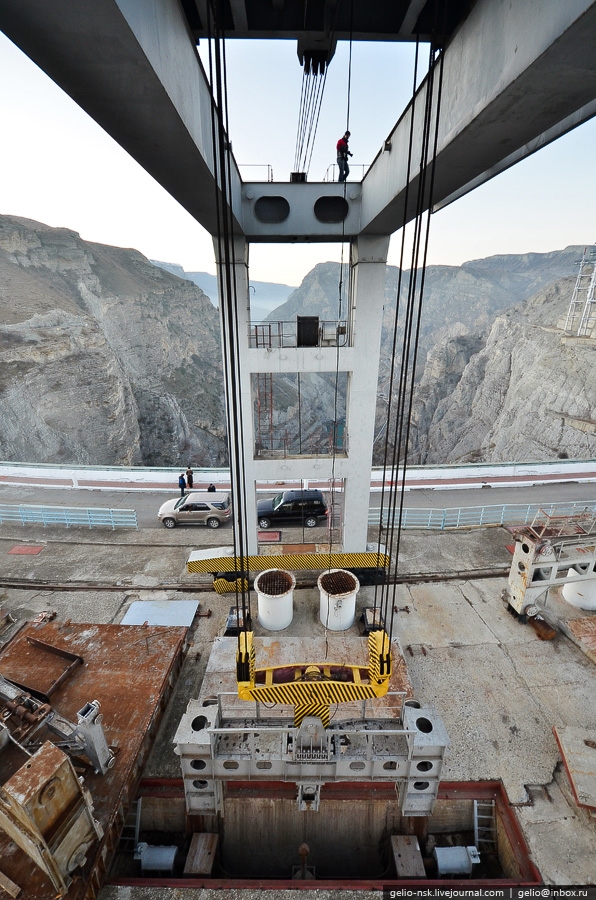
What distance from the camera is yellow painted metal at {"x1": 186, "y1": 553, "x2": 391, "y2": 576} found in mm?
12719

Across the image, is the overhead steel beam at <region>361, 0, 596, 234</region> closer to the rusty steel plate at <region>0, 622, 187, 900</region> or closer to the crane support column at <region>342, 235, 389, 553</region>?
the crane support column at <region>342, 235, 389, 553</region>

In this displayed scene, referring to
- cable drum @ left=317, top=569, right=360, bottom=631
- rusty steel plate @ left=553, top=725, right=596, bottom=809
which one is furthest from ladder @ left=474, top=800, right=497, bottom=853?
cable drum @ left=317, top=569, right=360, bottom=631

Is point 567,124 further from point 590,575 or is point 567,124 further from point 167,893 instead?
point 167,893

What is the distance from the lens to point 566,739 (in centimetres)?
805

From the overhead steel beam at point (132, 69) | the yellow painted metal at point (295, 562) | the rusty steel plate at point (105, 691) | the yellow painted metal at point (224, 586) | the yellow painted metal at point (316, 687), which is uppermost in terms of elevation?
the overhead steel beam at point (132, 69)

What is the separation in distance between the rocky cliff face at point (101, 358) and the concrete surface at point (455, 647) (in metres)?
27.8

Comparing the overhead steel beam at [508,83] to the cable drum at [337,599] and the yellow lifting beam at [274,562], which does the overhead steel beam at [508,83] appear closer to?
the cable drum at [337,599]

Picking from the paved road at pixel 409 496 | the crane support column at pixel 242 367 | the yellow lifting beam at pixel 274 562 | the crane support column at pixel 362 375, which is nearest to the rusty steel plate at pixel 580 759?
the yellow lifting beam at pixel 274 562

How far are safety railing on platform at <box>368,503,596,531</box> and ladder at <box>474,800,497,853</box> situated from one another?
9267 mm

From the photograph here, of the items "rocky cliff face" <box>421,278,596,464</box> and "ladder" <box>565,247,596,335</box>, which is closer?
"rocky cliff face" <box>421,278,596,464</box>

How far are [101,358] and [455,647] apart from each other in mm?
45863

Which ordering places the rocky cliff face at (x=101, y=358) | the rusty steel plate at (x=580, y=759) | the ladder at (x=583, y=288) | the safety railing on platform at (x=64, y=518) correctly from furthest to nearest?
the ladder at (x=583, y=288)
the rocky cliff face at (x=101, y=358)
the safety railing on platform at (x=64, y=518)
the rusty steel plate at (x=580, y=759)

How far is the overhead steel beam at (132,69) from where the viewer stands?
2.97 meters

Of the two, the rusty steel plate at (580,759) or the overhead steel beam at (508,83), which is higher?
the overhead steel beam at (508,83)
